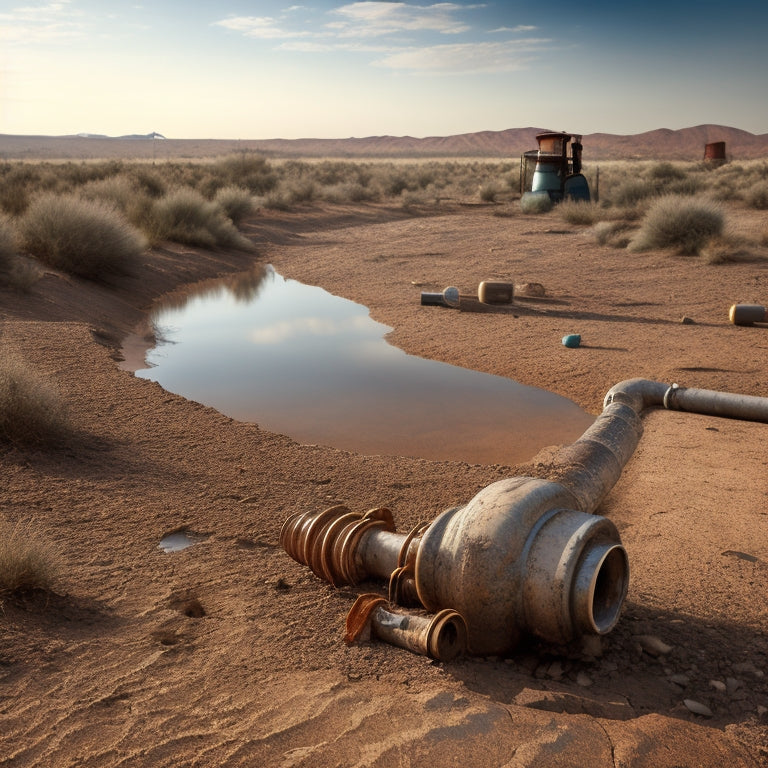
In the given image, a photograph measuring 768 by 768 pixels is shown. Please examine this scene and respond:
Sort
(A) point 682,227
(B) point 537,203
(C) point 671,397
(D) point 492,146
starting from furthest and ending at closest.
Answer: (D) point 492,146, (B) point 537,203, (A) point 682,227, (C) point 671,397

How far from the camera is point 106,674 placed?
3352mm

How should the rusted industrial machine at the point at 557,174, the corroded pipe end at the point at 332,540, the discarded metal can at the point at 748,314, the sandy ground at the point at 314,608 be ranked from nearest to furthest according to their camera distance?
the sandy ground at the point at 314,608 < the corroded pipe end at the point at 332,540 < the discarded metal can at the point at 748,314 < the rusted industrial machine at the point at 557,174

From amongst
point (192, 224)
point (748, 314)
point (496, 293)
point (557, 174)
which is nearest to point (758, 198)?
point (557, 174)

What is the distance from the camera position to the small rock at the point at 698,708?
3.07m

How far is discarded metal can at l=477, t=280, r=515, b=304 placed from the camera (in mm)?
13133

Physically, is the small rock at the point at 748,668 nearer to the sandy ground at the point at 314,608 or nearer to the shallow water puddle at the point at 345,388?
the sandy ground at the point at 314,608

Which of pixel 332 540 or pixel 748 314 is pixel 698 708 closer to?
pixel 332 540

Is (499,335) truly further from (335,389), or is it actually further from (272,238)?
(272,238)

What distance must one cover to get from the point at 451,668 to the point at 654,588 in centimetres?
149

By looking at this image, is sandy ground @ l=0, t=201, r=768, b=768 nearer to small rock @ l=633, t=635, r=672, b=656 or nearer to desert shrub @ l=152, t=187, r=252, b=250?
small rock @ l=633, t=635, r=672, b=656

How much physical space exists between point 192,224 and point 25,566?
56.6ft

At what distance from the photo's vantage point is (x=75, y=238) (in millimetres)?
14258

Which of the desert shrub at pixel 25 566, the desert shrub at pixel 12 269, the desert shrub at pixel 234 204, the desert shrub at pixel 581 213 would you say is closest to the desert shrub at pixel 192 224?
the desert shrub at pixel 234 204

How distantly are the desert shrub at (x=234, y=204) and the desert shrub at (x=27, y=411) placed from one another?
18.6 meters
